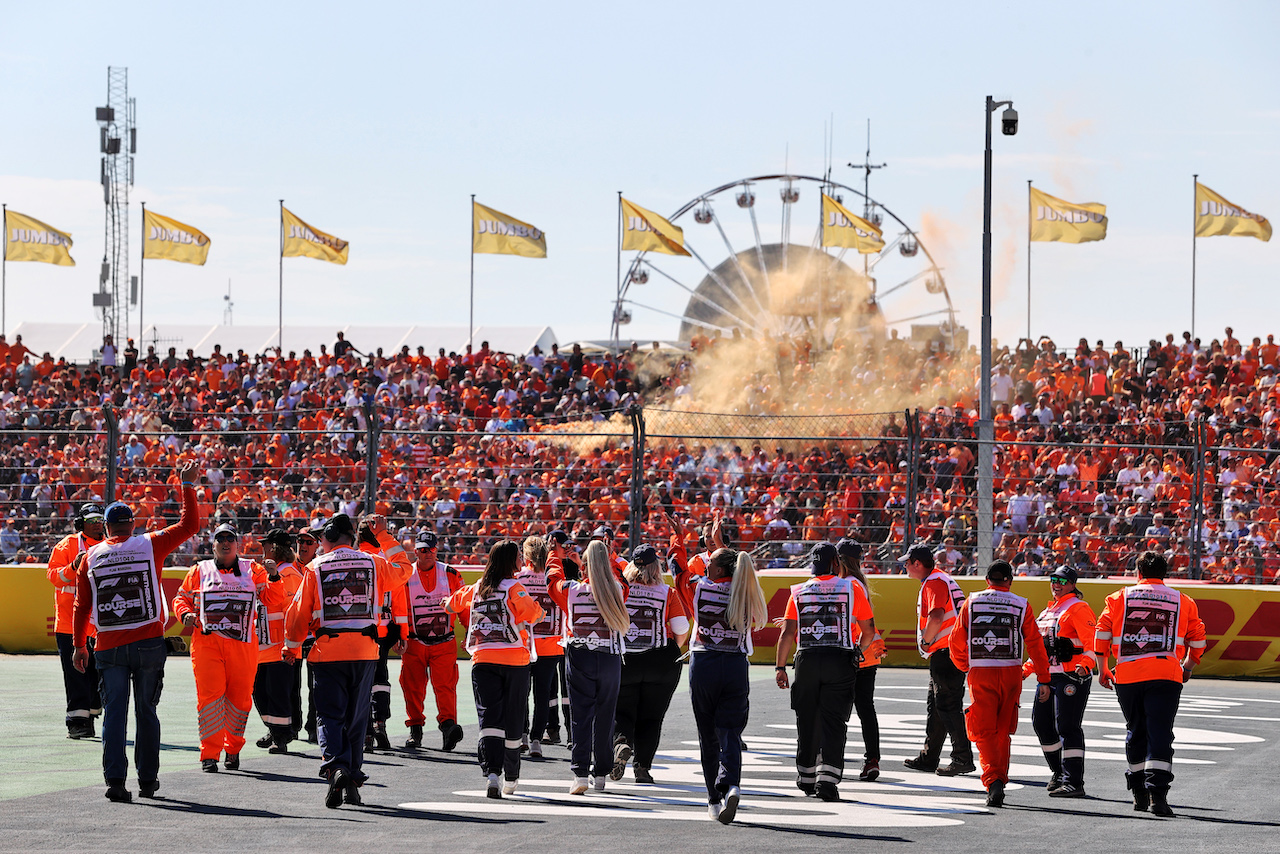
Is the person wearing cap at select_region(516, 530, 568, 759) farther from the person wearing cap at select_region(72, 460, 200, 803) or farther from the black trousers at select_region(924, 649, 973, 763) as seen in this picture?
the black trousers at select_region(924, 649, 973, 763)

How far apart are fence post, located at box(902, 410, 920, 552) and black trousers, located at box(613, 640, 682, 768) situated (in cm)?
887

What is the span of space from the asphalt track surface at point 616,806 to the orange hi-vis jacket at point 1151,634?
930mm

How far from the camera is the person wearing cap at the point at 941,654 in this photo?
11.5m

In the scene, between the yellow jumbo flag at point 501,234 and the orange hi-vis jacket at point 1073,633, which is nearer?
the orange hi-vis jacket at point 1073,633

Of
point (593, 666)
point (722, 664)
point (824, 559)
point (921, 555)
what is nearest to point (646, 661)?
point (593, 666)

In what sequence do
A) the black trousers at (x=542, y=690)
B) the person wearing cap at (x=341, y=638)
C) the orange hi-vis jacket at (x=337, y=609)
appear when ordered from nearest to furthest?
the person wearing cap at (x=341, y=638)
the orange hi-vis jacket at (x=337, y=609)
the black trousers at (x=542, y=690)

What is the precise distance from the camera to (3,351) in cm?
3572

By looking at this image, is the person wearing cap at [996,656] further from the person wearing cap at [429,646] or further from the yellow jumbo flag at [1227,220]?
the yellow jumbo flag at [1227,220]

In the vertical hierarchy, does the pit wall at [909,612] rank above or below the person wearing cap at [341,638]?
below

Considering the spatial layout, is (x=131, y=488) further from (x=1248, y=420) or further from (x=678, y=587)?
(x=1248, y=420)

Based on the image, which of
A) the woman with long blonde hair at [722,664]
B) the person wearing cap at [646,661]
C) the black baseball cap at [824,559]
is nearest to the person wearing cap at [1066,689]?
the black baseball cap at [824,559]

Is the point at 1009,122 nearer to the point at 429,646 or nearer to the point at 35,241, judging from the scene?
the point at 429,646

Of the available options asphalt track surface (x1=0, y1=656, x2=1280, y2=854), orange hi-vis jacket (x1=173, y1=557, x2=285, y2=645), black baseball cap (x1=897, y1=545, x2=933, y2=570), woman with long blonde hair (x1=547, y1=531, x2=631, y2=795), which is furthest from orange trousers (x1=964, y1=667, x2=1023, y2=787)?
orange hi-vis jacket (x1=173, y1=557, x2=285, y2=645)

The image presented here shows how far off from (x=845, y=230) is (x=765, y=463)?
19.1 metres
